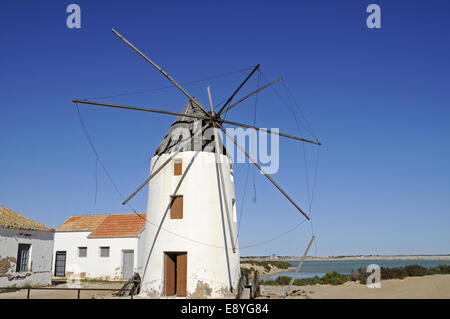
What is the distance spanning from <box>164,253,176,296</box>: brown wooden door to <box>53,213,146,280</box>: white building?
1001cm

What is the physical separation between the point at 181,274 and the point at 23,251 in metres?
9.71

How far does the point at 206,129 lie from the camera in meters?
14.8

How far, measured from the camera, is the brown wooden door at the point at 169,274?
13.6 m

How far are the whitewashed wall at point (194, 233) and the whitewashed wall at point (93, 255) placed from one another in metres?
9.99

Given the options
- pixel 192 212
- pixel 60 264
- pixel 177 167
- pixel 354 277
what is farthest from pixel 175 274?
pixel 60 264

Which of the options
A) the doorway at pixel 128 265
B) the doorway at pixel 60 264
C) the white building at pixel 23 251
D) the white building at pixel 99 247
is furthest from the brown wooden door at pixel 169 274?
the doorway at pixel 60 264

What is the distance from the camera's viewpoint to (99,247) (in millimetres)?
24422

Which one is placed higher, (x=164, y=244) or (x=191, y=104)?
(x=191, y=104)

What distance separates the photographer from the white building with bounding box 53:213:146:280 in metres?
23.4
